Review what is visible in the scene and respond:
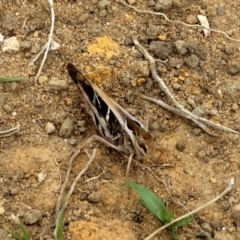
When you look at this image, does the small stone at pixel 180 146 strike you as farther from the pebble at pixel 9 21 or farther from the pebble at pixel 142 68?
the pebble at pixel 9 21

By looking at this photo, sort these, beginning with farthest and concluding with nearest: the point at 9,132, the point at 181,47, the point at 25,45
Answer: the point at 181,47 < the point at 25,45 < the point at 9,132

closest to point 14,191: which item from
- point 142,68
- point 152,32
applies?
point 142,68

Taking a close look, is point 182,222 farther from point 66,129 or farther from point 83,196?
point 66,129

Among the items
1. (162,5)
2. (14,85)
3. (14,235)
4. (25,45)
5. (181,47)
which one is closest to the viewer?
(14,235)

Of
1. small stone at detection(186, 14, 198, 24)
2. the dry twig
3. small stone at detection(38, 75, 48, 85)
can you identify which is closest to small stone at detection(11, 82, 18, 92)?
small stone at detection(38, 75, 48, 85)

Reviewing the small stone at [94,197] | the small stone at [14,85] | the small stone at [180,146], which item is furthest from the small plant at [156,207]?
the small stone at [14,85]

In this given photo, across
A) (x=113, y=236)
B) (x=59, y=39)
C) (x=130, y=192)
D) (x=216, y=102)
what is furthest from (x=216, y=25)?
(x=113, y=236)

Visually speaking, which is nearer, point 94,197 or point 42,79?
point 94,197

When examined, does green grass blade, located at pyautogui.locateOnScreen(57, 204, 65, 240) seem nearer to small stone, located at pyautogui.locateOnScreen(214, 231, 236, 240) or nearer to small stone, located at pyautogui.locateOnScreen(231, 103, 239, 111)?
small stone, located at pyautogui.locateOnScreen(214, 231, 236, 240)
